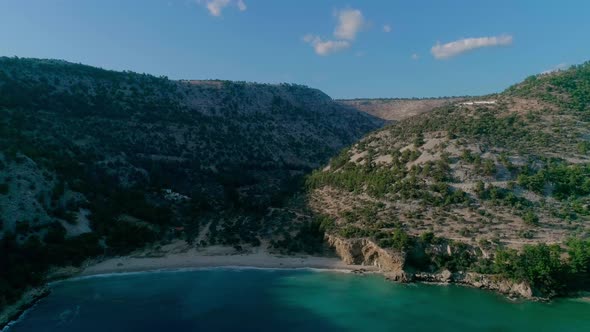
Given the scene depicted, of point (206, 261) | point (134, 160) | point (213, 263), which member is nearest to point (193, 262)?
point (206, 261)

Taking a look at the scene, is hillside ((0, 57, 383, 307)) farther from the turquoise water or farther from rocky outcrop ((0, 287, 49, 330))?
the turquoise water

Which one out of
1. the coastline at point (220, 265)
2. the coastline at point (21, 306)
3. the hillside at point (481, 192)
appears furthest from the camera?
the hillside at point (481, 192)

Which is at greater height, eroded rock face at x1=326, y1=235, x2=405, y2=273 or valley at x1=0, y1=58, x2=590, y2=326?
valley at x1=0, y1=58, x2=590, y2=326

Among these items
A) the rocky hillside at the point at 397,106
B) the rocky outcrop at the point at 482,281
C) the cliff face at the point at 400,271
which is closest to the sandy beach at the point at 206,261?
the cliff face at the point at 400,271

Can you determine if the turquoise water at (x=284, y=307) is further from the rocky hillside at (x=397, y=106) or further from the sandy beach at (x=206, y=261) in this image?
the rocky hillside at (x=397, y=106)

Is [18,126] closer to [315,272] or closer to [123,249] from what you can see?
A: [123,249]

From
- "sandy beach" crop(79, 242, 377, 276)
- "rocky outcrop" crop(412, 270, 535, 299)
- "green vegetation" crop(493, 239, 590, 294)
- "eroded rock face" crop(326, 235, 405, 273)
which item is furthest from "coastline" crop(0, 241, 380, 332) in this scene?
"green vegetation" crop(493, 239, 590, 294)

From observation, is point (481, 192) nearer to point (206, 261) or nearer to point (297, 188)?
point (297, 188)
